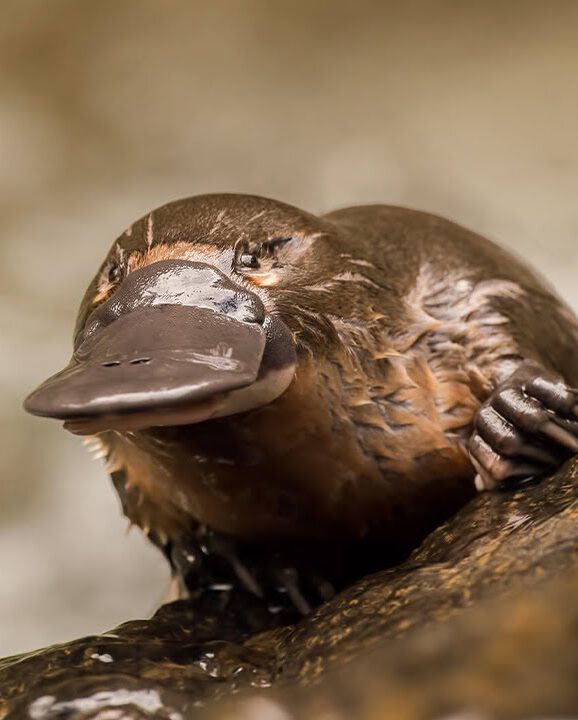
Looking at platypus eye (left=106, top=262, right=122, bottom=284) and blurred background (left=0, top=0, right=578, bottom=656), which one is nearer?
platypus eye (left=106, top=262, right=122, bottom=284)

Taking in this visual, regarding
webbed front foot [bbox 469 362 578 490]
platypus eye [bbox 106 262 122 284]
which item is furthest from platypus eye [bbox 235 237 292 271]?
webbed front foot [bbox 469 362 578 490]

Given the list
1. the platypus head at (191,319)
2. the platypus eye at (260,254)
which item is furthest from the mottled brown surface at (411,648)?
the platypus eye at (260,254)

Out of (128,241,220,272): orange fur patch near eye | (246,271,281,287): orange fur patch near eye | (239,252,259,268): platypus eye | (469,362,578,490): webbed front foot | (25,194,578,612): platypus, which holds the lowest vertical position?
(469,362,578,490): webbed front foot

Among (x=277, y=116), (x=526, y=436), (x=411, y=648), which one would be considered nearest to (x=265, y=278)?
(x=526, y=436)

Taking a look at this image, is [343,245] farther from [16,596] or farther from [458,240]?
[16,596]

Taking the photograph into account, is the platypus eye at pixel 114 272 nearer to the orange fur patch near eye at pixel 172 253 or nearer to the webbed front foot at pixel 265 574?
the orange fur patch near eye at pixel 172 253

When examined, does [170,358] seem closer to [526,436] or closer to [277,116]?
[526,436]

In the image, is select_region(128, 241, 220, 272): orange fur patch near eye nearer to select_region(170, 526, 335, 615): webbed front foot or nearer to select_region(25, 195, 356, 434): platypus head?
select_region(25, 195, 356, 434): platypus head
